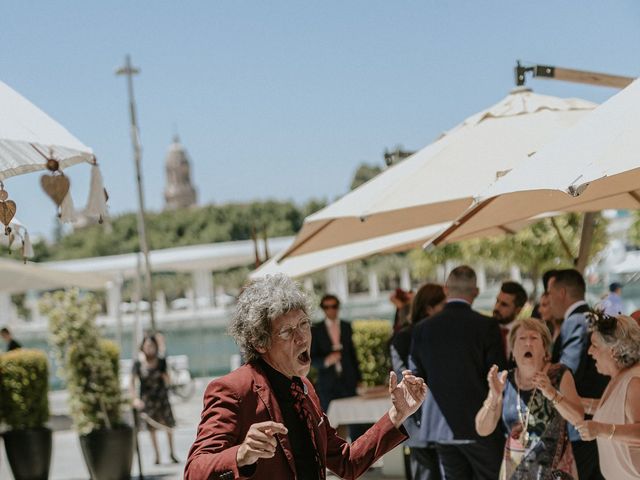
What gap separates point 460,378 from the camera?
6.14 metres

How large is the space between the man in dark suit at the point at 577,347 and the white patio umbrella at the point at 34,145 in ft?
8.54

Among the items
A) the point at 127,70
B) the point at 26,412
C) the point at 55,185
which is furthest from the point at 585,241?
the point at 127,70

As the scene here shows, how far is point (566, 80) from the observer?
6762mm

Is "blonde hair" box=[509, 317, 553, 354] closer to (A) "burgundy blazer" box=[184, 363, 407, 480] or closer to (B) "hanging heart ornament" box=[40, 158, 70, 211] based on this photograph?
(A) "burgundy blazer" box=[184, 363, 407, 480]

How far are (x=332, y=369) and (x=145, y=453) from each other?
4.71 m

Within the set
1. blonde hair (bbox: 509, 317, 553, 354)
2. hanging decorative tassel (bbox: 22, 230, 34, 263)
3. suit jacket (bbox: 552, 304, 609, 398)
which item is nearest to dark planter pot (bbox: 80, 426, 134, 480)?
hanging decorative tassel (bbox: 22, 230, 34, 263)

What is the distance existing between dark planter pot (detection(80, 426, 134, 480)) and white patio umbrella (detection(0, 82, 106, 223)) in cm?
666

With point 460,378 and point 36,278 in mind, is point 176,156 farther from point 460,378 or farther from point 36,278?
point 460,378

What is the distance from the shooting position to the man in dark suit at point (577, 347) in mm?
5746

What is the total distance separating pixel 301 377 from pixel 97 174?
168 cm

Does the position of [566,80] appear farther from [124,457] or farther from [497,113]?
[124,457]

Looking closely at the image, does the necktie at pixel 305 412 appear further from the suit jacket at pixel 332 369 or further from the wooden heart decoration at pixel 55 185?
the suit jacket at pixel 332 369

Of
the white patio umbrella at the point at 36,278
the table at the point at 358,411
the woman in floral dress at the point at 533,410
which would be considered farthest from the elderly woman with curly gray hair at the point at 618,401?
the white patio umbrella at the point at 36,278

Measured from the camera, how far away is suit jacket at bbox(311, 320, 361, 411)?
36.4 ft
